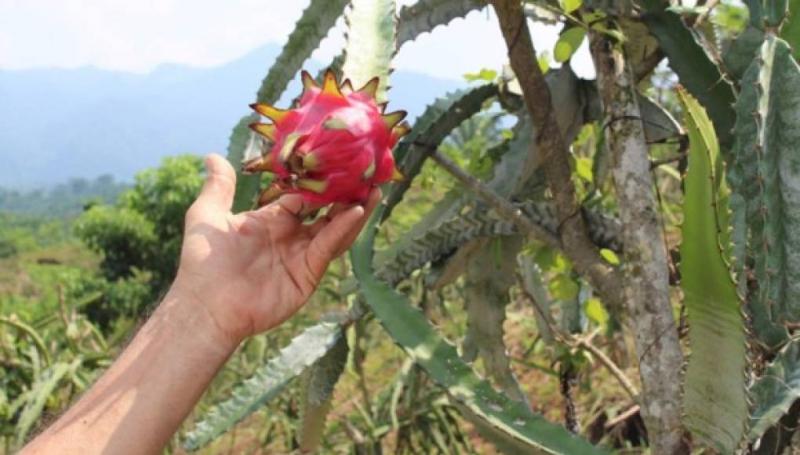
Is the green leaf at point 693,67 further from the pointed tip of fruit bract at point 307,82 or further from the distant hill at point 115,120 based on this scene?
the distant hill at point 115,120

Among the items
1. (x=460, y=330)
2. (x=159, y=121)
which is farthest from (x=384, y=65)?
(x=159, y=121)

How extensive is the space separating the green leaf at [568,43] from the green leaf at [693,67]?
0.09 metres

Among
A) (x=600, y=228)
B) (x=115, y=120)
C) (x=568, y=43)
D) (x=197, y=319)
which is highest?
(x=115, y=120)

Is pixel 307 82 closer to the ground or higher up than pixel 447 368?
higher up

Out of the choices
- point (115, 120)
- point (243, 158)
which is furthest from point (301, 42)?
point (115, 120)

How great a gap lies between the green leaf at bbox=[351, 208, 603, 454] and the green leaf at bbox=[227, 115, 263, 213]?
6.3 inches

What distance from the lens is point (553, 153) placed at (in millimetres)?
1188

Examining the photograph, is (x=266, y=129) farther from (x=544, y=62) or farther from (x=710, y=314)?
(x=544, y=62)

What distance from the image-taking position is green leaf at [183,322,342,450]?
1126 mm

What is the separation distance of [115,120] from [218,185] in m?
145

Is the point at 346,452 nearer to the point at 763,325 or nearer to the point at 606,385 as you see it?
the point at 606,385

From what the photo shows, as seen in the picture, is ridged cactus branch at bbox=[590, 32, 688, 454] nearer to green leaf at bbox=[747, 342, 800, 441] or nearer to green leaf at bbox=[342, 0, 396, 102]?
green leaf at bbox=[747, 342, 800, 441]

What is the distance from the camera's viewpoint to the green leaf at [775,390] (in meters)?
0.83

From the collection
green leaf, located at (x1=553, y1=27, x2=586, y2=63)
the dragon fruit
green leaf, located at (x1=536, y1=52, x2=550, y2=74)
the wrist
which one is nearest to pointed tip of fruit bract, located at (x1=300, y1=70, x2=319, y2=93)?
the dragon fruit
